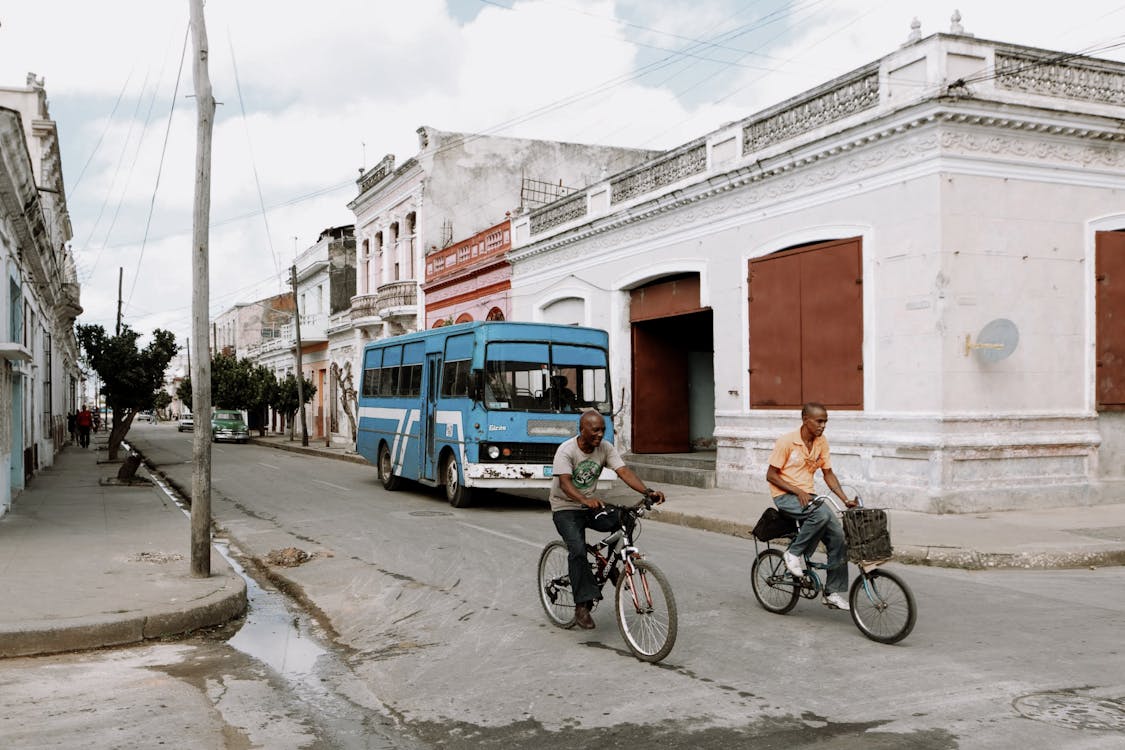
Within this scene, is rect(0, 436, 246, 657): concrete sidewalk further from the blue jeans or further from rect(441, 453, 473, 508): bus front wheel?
the blue jeans

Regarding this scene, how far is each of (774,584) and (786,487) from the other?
91cm

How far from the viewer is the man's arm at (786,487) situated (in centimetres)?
707

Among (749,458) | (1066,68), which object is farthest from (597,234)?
(1066,68)

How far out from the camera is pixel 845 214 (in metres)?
15.1

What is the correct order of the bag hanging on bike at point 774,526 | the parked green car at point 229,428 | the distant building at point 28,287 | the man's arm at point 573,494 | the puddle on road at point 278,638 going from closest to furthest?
1. the puddle on road at point 278,638
2. the man's arm at point 573,494
3. the bag hanging on bike at point 774,526
4. the distant building at point 28,287
5. the parked green car at point 229,428

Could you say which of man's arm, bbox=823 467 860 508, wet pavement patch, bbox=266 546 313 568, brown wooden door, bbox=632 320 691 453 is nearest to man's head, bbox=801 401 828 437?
man's arm, bbox=823 467 860 508

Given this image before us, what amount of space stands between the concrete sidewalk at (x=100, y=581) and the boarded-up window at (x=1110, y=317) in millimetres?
12640

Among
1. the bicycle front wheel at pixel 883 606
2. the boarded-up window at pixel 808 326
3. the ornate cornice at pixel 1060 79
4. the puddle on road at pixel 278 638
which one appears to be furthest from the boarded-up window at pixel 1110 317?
the puddle on road at pixel 278 638

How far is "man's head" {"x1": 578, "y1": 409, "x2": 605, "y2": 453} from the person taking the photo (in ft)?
22.0

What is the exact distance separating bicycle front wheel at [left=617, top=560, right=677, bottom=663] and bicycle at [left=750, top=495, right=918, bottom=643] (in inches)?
57.4

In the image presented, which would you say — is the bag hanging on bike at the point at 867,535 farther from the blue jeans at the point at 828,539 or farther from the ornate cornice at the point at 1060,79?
the ornate cornice at the point at 1060,79

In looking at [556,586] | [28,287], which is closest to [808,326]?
[556,586]

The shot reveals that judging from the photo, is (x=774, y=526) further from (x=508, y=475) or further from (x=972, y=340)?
(x=508, y=475)

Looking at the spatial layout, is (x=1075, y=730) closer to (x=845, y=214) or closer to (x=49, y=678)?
(x=49, y=678)
